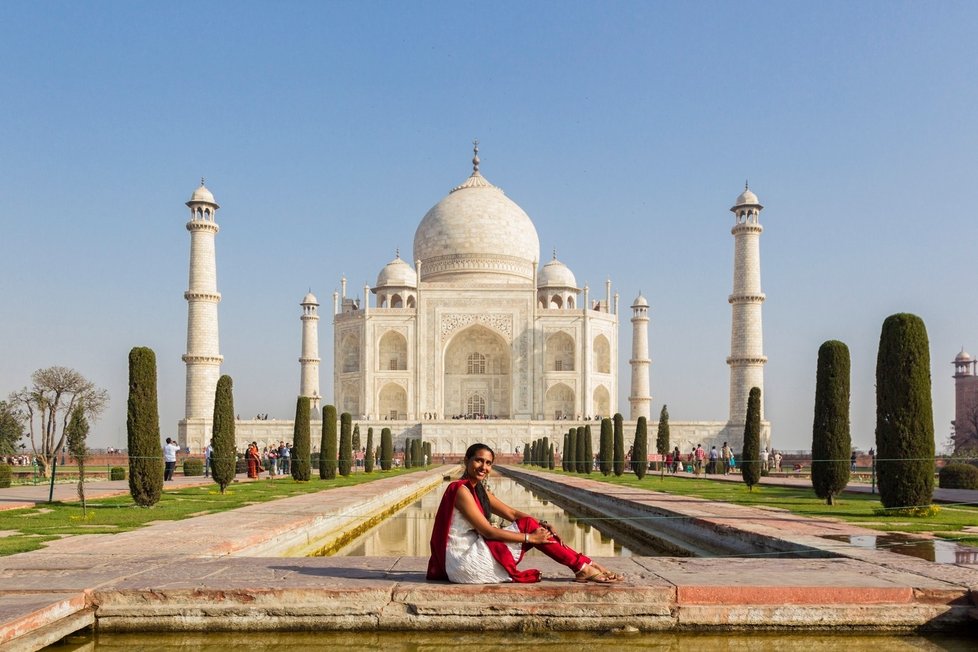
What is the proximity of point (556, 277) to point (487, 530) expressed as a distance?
108 ft

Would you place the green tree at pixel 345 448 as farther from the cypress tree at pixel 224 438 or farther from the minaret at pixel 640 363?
the minaret at pixel 640 363

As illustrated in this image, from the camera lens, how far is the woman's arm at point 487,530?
10.1 ft

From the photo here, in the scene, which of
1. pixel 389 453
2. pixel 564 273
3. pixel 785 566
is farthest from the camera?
pixel 564 273

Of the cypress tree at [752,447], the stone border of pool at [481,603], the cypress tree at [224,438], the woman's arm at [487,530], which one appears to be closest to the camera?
the stone border of pool at [481,603]

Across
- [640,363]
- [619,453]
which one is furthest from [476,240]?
[619,453]

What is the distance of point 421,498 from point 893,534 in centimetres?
702

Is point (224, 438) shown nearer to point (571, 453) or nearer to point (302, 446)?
Result: point (302, 446)

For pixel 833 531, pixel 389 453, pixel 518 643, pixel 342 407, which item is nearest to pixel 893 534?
pixel 833 531

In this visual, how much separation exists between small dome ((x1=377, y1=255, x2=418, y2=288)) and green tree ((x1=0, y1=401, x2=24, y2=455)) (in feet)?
43.8

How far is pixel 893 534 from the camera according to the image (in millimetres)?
5094

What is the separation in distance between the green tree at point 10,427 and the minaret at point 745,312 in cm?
2120

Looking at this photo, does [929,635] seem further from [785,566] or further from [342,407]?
[342,407]

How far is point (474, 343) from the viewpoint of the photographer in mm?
33281

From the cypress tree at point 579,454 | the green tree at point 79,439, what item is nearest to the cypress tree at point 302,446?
the green tree at point 79,439
